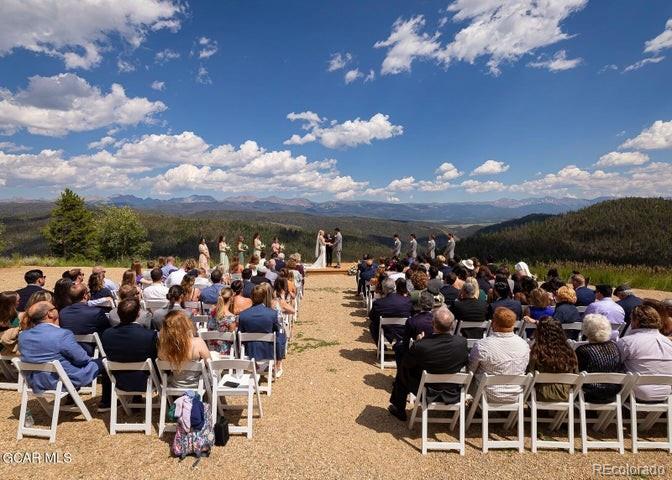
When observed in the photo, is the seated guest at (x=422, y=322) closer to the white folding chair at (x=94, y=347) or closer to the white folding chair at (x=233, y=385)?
the white folding chair at (x=233, y=385)

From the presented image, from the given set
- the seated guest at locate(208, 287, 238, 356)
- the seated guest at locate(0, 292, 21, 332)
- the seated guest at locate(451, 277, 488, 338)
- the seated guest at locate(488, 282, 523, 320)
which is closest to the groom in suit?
the seated guest at locate(488, 282, 523, 320)

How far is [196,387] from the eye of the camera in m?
3.96

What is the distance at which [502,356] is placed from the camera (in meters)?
3.88

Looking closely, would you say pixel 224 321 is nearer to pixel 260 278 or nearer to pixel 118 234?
pixel 260 278

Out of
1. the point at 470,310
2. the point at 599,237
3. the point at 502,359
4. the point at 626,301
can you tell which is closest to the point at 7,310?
the point at 502,359

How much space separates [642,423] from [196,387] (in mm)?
5111

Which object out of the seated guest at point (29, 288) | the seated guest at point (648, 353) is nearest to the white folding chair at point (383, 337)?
the seated guest at point (648, 353)

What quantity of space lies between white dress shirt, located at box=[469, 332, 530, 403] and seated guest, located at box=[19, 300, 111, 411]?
453 cm

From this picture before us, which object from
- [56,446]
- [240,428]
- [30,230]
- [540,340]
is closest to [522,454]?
[540,340]

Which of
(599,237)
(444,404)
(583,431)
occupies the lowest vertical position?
(599,237)

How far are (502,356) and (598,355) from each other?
3.71ft

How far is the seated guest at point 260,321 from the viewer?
5.01m

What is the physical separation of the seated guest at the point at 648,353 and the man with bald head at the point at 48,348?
6234 mm

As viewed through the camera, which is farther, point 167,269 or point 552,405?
point 167,269
